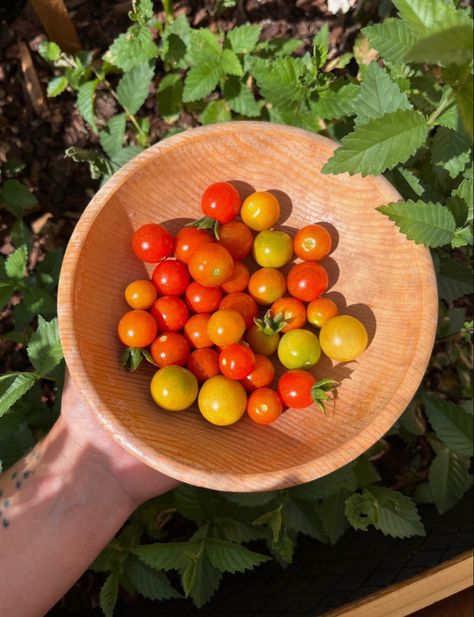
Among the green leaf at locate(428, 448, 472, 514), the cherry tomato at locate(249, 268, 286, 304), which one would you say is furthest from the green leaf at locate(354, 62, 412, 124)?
the green leaf at locate(428, 448, 472, 514)

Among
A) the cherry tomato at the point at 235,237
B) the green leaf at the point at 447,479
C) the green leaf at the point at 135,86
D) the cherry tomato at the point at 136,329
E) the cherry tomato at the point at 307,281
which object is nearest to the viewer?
the cherry tomato at the point at 136,329

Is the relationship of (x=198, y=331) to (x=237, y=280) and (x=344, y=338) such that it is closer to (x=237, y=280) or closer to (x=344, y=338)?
(x=237, y=280)

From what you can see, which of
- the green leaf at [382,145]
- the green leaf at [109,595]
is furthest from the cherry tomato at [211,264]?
the green leaf at [109,595]

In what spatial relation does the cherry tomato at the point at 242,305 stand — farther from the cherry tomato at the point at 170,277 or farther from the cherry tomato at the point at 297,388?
the cherry tomato at the point at 297,388

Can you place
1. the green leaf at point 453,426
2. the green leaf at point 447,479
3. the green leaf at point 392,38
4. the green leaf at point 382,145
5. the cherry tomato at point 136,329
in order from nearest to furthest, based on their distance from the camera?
the green leaf at point 382,145
the green leaf at point 392,38
the cherry tomato at point 136,329
the green leaf at point 453,426
the green leaf at point 447,479

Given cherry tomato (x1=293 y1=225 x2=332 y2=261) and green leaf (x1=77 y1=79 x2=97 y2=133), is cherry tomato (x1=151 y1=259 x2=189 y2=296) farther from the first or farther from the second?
green leaf (x1=77 y1=79 x2=97 y2=133)

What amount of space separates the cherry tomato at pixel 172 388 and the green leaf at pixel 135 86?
136cm

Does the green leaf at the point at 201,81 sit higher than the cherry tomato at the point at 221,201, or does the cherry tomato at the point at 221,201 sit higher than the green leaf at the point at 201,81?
the green leaf at the point at 201,81

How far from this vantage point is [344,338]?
2.06 metres

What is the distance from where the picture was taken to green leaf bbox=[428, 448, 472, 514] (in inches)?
103

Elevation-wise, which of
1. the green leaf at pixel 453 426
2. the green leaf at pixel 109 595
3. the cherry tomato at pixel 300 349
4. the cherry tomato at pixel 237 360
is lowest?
the green leaf at pixel 453 426

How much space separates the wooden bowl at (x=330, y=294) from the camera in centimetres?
190

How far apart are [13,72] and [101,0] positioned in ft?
1.87

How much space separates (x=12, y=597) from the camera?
6.50 feet
